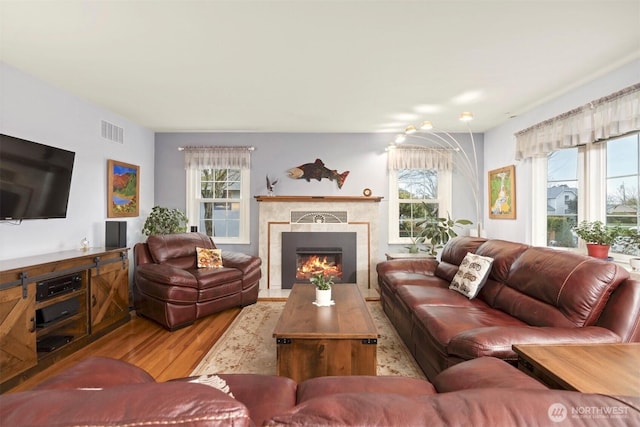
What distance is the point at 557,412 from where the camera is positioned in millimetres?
577

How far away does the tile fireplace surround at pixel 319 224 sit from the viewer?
4750 millimetres

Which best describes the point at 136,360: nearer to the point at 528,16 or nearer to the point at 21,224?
the point at 21,224

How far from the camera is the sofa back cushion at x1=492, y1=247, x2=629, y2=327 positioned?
184 cm

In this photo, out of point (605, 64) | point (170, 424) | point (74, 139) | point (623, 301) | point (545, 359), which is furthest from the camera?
point (74, 139)

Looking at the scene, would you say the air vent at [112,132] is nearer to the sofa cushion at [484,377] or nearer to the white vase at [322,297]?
the white vase at [322,297]

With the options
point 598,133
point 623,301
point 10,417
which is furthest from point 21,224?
point 598,133

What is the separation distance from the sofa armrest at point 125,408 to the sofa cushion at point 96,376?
2.00ft

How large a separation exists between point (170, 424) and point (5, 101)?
353 centimetres

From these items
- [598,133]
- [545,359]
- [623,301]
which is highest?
[598,133]

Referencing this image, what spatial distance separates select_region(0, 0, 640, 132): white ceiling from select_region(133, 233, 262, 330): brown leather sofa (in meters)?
1.76

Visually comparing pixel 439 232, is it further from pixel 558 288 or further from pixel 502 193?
pixel 558 288

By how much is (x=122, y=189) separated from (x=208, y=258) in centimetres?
152

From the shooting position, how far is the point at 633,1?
1802mm

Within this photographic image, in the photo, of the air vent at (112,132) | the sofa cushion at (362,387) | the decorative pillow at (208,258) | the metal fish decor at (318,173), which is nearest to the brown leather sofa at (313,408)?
the sofa cushion at (362,387)
